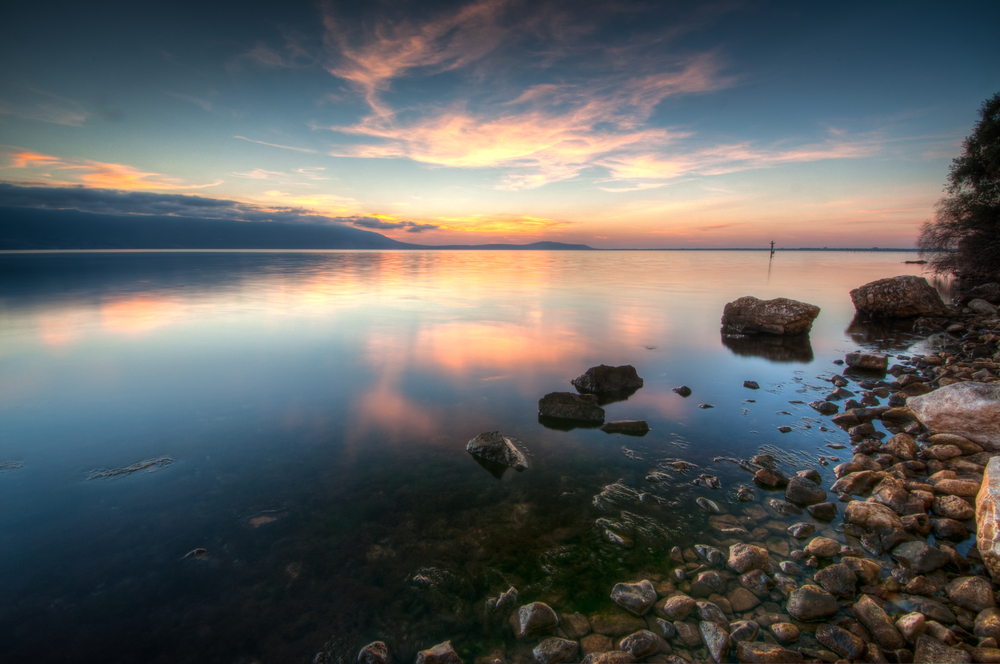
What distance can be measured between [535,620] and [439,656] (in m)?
0.93

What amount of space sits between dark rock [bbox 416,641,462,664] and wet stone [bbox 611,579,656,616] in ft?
5.47

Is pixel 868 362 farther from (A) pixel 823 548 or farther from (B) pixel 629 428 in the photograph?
(A) pixel 823 548

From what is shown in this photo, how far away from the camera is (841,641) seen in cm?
352

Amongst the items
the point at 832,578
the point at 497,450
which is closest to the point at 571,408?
the point at 497,450

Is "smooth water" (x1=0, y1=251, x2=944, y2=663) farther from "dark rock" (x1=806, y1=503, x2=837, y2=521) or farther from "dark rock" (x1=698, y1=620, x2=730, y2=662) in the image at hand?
"dark rock" (x1=806, y1=503, x2=837, y2=521)

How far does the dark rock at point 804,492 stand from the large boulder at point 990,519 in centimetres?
141

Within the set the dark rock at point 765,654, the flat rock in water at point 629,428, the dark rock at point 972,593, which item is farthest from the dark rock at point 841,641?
the flat rock in water at point 629,428

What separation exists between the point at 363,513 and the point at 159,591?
2.15 m

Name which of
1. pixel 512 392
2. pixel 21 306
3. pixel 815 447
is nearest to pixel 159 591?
pixel 512 392

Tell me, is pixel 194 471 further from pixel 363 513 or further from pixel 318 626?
pixel 318 626

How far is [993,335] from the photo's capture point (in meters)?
13.0

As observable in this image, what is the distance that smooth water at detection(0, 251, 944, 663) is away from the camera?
159 inches

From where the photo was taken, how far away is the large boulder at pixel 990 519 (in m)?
4.09

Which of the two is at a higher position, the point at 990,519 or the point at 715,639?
the point at 990,519
